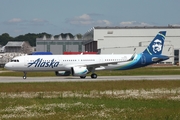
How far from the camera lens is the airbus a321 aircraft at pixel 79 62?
49.4 metres

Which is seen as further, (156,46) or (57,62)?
(156,46)

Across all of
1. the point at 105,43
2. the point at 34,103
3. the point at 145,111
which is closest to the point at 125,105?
the point at 145,111

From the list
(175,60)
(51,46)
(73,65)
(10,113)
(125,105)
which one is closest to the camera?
(10,113)

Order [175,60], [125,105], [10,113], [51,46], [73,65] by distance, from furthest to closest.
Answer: [51,46] → [175,60] → [73,65] → [125,105] → [10,113]

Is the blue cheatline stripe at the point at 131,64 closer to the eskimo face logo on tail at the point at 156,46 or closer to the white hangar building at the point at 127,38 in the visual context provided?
the eskimo face logo on tail at the point at 156,46

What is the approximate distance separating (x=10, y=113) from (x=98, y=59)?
3431cm

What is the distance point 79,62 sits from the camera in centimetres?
5131

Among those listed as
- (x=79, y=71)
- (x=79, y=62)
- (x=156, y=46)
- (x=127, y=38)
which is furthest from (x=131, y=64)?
(x=127, y=38)

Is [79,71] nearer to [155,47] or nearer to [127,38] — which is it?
[155,47]

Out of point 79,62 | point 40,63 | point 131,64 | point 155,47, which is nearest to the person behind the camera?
point 40,63

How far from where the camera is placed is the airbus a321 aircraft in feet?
162

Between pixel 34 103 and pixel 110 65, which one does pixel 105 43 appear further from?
pixel 34 103

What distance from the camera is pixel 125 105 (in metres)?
21.1

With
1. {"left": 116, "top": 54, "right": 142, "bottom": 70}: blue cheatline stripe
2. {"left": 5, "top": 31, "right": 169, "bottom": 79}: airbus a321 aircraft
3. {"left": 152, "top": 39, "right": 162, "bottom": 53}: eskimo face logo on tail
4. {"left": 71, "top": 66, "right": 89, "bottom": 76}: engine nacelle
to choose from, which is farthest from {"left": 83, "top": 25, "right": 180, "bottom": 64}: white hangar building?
{"left": 71, "top": 66, "right": 89, "bottom": 76}: engine nacelle
